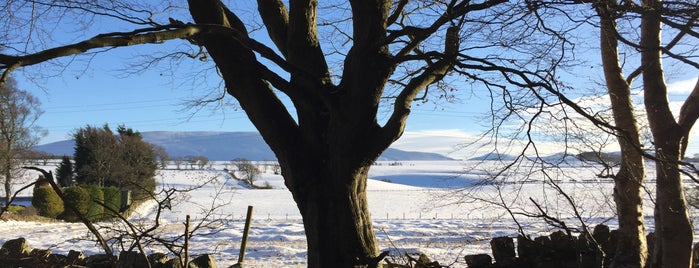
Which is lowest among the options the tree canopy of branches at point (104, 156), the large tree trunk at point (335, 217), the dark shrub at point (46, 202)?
the dark shrub at point (46, 202)

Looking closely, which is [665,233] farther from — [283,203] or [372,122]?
[283,203]

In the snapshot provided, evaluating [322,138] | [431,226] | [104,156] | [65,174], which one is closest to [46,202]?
[104,156]

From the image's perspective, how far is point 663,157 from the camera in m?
4.66

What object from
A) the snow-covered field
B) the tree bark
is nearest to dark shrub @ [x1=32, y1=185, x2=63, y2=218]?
the snow-covered field

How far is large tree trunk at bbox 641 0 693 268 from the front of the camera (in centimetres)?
495

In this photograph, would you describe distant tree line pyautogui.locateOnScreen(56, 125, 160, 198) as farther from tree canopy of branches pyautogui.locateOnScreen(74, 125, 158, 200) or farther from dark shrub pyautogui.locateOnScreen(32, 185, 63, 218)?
dark shrub pyautogui.locateOnScreen(32, 185, 63, 218)

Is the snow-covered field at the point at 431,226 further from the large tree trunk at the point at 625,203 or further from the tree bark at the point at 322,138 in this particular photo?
the tree bark at the point at 322,138

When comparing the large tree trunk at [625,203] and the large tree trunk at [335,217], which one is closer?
the large tree trunk at [335,217]

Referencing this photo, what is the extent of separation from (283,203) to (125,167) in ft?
36.3

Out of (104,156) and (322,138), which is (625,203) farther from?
(104,156)

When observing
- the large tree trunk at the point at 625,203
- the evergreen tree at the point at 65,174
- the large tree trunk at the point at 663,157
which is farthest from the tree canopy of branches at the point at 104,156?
the large tree trunk at the point at 663,157

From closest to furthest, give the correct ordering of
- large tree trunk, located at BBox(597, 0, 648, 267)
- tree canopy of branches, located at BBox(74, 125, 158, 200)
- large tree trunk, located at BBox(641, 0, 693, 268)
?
large tree trunk, located at BBox(641, 0, 693, 268), large tree trunk, located at BBox(597, 0, 648, 267), tree canopy of branches, located at BBox(74, 125, 158, 200)

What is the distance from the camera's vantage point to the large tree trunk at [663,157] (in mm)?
4948

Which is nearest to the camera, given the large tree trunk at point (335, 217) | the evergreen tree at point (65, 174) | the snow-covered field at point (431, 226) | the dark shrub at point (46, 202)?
the large tree trunk at point (335, 217)
